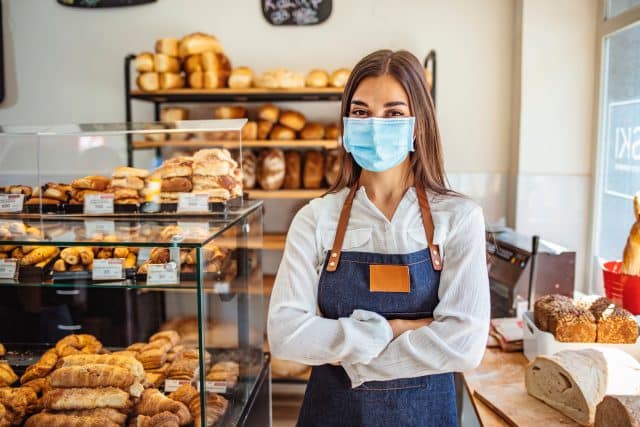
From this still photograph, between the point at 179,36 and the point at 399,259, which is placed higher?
the point at 179,36

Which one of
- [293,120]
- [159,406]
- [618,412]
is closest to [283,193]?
[293,120]

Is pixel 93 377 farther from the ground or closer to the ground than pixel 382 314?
closer to the ground

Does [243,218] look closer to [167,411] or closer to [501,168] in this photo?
[167,411]

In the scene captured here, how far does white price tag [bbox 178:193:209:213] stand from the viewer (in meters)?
1.78

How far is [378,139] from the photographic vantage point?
1.34m

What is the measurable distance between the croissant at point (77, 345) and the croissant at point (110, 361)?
78 mm

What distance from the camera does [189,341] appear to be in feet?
5.88

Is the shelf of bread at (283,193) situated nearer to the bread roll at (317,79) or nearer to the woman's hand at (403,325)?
the bread roll at (317,79)

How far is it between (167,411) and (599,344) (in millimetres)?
1279

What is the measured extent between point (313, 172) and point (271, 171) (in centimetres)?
24

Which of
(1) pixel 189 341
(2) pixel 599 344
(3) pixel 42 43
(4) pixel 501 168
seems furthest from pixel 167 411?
(3) pixel 42 43

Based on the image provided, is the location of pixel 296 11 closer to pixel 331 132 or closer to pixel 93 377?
pixel 331 132

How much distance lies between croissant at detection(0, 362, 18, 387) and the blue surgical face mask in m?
1.09

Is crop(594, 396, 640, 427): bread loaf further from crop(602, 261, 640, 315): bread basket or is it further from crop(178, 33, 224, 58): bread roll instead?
crop(178, 33, 224, 58): bread roll
